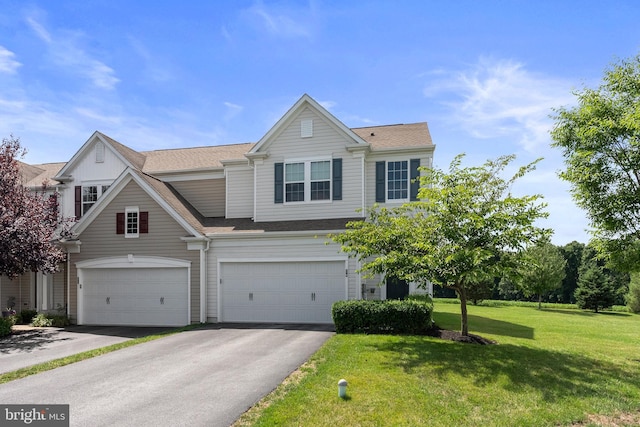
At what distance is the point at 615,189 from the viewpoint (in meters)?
12.3

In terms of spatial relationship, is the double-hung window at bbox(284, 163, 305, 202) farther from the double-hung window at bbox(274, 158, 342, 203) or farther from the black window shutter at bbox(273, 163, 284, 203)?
the black window shutter at bbox(273, 163, 284, 203)

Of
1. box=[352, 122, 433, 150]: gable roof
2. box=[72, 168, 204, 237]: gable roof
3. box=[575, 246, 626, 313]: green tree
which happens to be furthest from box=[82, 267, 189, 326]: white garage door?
box=[575, 246, 626, 313]: green tree

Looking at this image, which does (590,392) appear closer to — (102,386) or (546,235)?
(546,235)

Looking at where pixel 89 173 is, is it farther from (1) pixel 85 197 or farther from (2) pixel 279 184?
(2) pixel 279 184

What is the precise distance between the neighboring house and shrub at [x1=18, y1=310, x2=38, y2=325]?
20.2 inches

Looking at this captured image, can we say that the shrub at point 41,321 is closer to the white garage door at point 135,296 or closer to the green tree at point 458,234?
the white garage door at point 135,296

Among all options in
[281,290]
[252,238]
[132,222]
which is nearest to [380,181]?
[252,238]

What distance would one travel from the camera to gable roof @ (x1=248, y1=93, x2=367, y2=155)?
18.4m

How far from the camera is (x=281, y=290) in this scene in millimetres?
17172

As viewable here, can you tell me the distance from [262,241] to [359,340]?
6672mm

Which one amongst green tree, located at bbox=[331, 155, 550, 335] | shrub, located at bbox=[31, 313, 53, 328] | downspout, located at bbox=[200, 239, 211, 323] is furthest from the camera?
shrub, located at bbox=[31, 313, 53, 328]

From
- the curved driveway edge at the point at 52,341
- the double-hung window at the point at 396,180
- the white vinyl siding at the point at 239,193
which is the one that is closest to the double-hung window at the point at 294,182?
the white vinyl siding at the point at 239,193

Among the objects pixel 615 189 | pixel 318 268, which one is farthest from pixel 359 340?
pixel 615 189

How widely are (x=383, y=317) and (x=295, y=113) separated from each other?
10064mm
